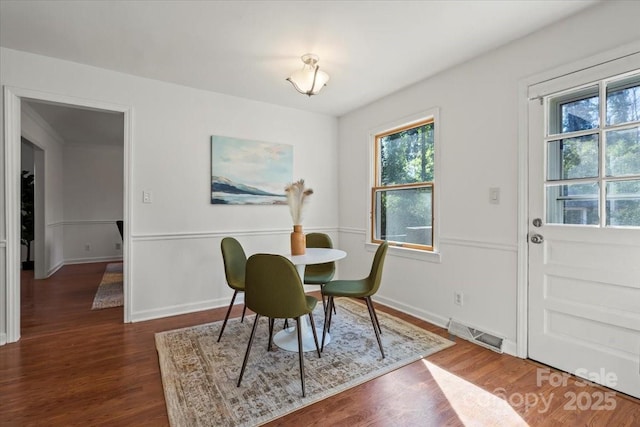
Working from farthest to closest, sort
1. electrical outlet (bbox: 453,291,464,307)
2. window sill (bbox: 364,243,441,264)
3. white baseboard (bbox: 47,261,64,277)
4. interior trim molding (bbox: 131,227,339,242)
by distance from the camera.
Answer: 1. white baseboard (bbox: 47,261,64,277)
2. interior trim molding (bbox: 131,227,339,242)
3. window sill (bbox: 364,243,441,264)
4. electrical outlet (bbox: 453,291,464,307)

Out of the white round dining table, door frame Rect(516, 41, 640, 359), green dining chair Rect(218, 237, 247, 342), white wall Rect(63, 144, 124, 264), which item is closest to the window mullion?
door frame Rect(516, 41, 640, 359)

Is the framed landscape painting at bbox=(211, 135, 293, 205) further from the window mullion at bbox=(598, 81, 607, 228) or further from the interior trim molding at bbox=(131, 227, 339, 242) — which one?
the window mullion at bbox=(598, 81, 607, 228)

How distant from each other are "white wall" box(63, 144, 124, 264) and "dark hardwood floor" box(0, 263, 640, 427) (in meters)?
4.48

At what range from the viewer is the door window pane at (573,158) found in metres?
2.00

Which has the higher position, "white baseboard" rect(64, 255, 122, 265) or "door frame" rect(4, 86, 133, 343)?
"door frame" rect(4, 86, 133, 343)

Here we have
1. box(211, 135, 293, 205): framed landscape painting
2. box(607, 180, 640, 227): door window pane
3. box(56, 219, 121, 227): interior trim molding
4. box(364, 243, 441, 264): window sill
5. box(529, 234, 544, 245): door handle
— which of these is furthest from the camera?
box(56, 219, 121, 227): interior trim molding

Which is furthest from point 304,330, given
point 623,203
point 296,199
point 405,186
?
point 623,203

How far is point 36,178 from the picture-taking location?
16.2ft

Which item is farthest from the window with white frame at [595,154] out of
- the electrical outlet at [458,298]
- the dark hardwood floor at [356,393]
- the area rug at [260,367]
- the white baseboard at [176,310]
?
the white baseboard at [176,310]

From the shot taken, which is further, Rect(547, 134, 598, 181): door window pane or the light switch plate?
the light switch plate

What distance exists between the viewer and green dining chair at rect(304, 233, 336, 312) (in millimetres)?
2783

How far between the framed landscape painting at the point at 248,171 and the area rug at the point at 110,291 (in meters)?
1.72

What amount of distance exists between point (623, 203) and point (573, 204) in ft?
0.82

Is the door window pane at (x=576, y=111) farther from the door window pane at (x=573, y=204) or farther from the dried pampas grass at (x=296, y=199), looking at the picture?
the dried pampas grass at (x=296, y=199)
